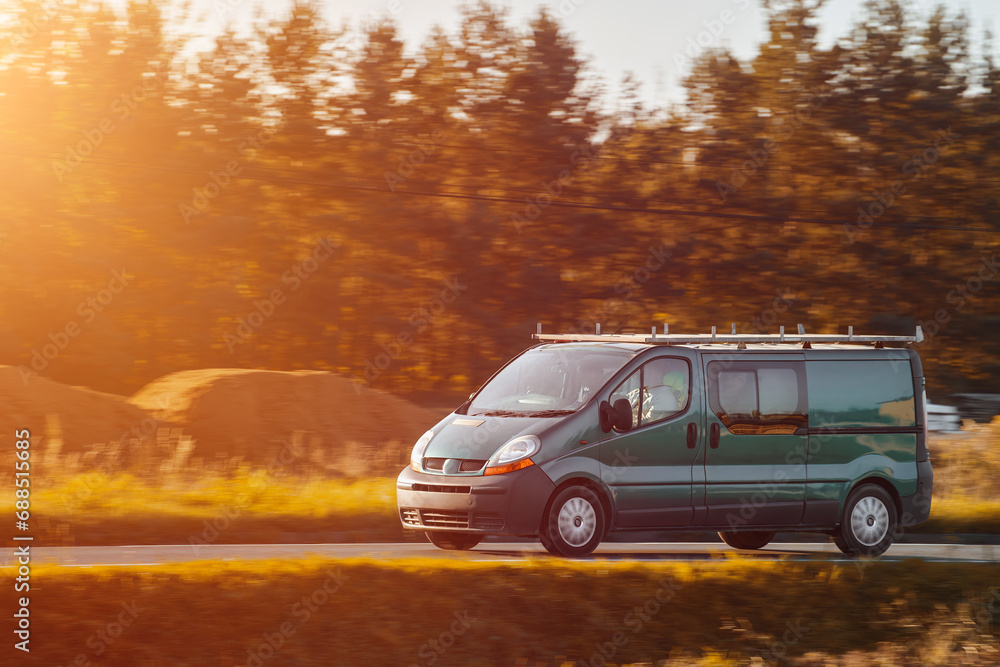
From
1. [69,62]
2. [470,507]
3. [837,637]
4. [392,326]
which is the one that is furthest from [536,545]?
[69,62]

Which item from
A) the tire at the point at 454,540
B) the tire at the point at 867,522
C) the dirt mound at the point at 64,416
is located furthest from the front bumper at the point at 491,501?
the dirt mound at the point at 64,416

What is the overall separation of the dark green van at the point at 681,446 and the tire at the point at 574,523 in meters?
0.01

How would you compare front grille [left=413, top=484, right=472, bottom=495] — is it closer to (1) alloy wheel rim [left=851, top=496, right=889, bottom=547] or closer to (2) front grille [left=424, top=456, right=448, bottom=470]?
(2) front grille [left=424, top=456, right=448, bottom=470]

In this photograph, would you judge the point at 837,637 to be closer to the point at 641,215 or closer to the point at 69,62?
the point at 641,215

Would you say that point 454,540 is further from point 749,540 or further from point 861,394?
point 861,394

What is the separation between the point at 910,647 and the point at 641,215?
70.4ft

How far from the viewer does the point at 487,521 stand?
1165 centimetres

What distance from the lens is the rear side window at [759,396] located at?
1266cm

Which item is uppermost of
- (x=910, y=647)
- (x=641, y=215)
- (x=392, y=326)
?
(x=641, y=215)

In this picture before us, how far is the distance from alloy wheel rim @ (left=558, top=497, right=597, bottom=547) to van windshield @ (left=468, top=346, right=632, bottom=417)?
85 cm

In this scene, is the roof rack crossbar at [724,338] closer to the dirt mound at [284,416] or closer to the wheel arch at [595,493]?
the wheel arch at [595,493]

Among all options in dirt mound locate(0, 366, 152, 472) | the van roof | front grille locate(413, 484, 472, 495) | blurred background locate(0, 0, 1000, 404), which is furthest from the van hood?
blurred background locate(0, 0, 1000, 404)

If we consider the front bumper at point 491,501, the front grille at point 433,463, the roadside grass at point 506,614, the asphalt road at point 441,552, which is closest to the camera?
the roadside grass at point 506,614

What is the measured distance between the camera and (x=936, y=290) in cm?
3406
